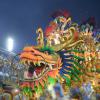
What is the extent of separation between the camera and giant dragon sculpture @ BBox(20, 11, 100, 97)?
6.18 meters

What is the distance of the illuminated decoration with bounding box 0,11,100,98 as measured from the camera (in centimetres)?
618

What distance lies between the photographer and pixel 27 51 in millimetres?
6121

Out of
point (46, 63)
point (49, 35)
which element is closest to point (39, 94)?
point (46, 63)

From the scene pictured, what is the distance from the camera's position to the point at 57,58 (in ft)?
21.8

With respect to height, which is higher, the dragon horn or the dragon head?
the dragon horn

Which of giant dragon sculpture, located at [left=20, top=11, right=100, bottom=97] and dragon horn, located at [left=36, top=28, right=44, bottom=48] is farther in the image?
dragon horn, located at [left=36, top=28, right=44, bottom=48]

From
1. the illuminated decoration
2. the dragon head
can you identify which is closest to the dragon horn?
the illuminated decoration

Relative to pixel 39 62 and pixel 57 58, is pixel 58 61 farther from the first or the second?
pixel 39 62

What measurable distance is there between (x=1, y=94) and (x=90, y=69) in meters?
2.56

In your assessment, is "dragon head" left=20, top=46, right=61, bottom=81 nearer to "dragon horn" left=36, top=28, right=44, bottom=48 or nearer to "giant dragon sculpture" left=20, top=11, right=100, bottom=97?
"giant dragon sculpture" left=20, top=11, right=100, bottom=97

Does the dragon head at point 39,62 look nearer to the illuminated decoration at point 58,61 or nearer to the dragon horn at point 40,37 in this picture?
the illuminated decoration at point 58,61

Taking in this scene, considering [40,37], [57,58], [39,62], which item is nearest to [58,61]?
[57,58]

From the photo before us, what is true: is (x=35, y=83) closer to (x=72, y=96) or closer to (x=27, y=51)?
(x=27, y=51)

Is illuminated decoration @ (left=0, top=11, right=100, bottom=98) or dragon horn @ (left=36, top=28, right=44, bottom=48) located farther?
dragon horn @ (left=36, top=28, right=44, bottom=48)
